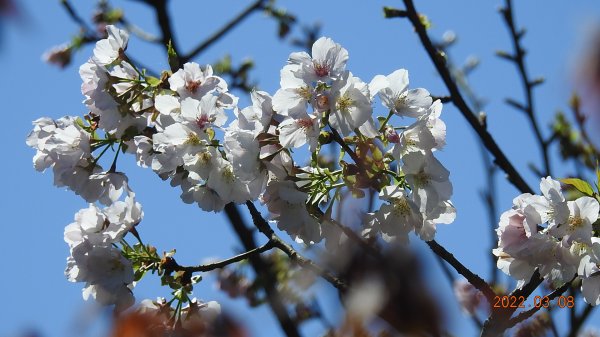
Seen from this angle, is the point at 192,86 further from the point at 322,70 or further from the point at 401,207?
the point at 401,207

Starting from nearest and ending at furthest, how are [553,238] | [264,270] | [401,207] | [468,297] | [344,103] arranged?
[344,103], [401,207], [553,238], [264,270], [468,297]

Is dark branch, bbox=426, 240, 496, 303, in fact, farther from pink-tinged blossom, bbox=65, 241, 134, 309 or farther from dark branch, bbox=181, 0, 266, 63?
dark branch, bbox=181, 0, 266, 63

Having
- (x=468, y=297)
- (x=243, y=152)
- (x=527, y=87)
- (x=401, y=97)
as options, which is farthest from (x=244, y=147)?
(x=468, y=297)

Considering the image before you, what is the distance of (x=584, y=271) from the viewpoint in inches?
93.6

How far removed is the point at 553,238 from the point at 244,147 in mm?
955

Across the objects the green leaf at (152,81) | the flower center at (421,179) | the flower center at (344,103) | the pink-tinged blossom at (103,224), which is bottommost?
the pink-tinged blossom at (103,224)

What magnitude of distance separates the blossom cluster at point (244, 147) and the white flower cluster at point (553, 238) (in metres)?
0.23

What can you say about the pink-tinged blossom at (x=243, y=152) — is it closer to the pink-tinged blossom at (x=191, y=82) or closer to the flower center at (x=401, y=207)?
the pink-tinged blossom at (x=191, y=82)

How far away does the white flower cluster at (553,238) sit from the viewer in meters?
2.30

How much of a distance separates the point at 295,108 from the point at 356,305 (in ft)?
4.32

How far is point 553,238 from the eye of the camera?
2400 mm

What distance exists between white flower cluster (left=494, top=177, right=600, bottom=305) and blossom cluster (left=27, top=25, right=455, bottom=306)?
226 millimetres

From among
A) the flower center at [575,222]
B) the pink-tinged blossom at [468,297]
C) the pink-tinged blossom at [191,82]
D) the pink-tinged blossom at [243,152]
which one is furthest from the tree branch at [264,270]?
the pink-tinged blossom at [468,297]

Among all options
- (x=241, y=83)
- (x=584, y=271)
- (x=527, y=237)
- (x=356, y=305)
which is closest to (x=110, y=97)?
(x=527, y=237)
